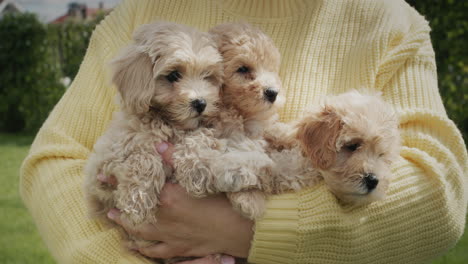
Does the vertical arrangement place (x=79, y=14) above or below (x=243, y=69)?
below

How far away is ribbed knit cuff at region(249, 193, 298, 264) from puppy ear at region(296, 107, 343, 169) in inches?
9.5

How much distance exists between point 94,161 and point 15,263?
3.92 m

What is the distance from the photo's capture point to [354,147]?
96.7 inches

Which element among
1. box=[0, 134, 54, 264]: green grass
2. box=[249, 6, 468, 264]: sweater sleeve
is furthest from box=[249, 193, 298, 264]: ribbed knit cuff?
box=[0, 134, 54, 264]: green grass

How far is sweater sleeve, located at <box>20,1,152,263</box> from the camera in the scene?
274cm

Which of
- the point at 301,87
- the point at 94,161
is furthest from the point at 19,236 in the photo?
the point at 301,87

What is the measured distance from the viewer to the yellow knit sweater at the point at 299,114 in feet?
8.10

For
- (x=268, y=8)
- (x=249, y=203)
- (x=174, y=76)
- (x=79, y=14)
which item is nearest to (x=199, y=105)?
(x=174, y=76)

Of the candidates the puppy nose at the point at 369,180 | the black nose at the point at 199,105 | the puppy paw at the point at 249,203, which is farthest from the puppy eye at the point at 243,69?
the puppy nose at the point at 369,180

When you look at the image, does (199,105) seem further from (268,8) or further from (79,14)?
(79,14)

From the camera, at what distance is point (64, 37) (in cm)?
1273

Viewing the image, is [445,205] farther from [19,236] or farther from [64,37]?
[64,37]

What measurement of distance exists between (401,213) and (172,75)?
129cm

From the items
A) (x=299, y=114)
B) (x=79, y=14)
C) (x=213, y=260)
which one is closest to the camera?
(x=213, y=260)
